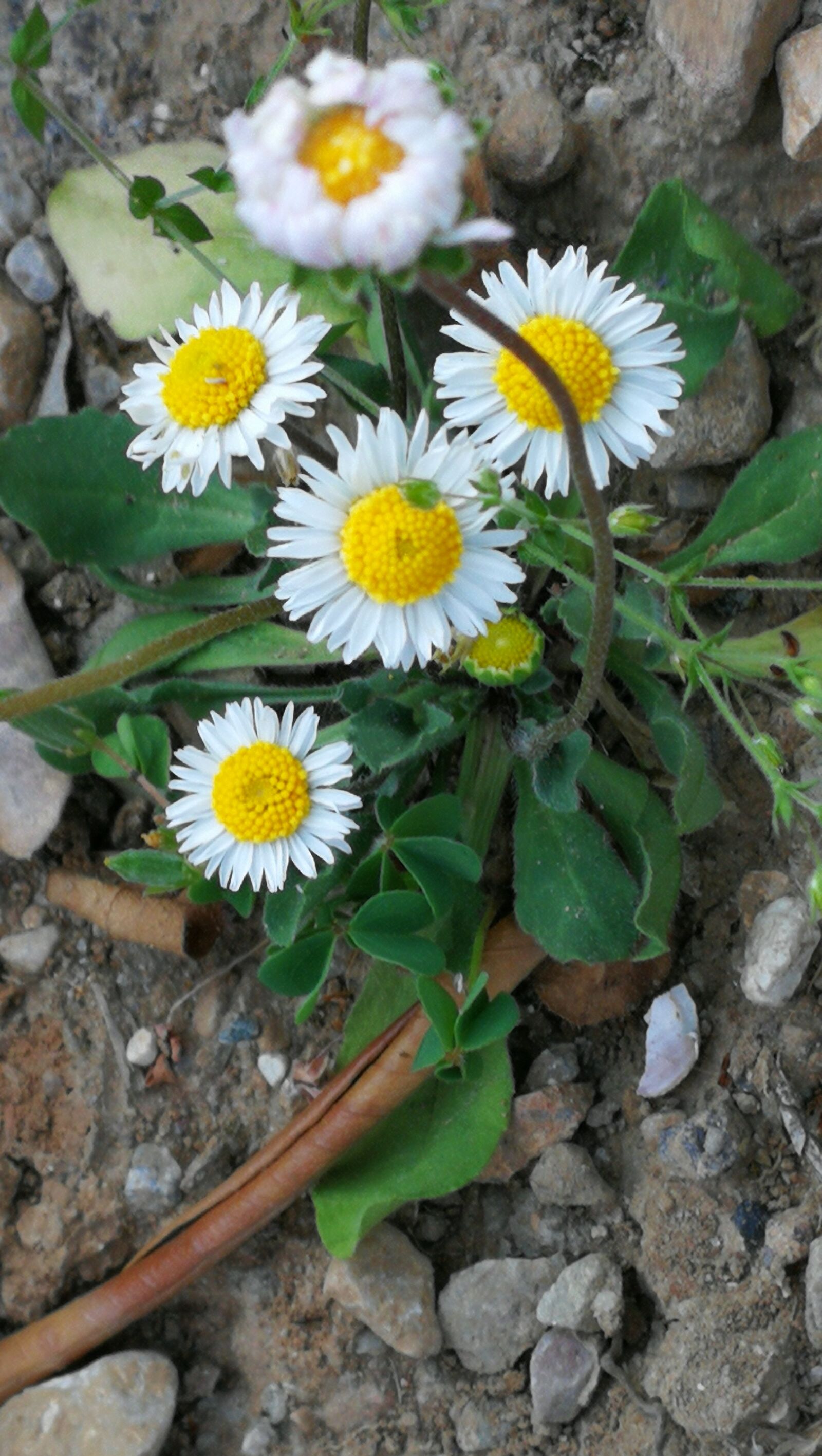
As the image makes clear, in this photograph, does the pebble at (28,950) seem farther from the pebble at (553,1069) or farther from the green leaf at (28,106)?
the green leaf at (28,106)

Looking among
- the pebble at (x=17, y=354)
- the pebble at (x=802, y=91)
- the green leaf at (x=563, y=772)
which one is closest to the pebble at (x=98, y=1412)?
the green leaf at (x=563, y=772)

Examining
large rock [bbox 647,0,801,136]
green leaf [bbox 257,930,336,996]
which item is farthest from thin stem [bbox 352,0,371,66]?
green leaf [bbox 257,930,336,996]

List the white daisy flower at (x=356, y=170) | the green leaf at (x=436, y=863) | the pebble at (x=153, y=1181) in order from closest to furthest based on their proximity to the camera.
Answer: the white daisy flower at (x=356, y=170) < the green leaf at (x=436, y=863) < the pebble at (x=153, y=1181)

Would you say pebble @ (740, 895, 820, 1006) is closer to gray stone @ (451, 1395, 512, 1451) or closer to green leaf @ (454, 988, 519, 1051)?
Result: green leaf @ (454, 988, 519, 1051)

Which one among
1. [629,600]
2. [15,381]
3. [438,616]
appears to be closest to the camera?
[438,616]

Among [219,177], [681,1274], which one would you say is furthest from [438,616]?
[681,1274]

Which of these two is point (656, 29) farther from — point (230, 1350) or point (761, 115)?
point (230, 1350)

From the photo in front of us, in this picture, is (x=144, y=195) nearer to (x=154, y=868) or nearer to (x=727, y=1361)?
(x=154, y=868)
